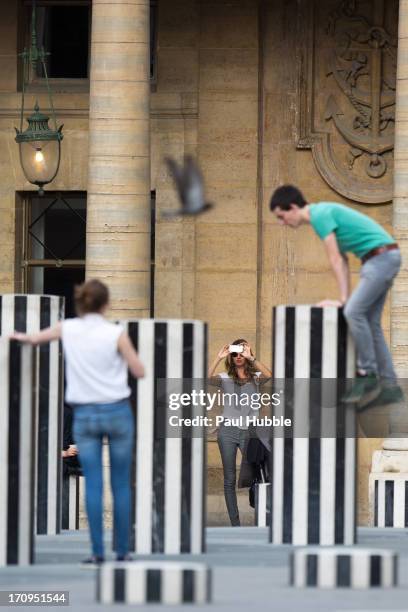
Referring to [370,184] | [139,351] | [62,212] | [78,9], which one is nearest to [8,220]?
[62,212]

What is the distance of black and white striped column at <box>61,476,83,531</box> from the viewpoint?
1789cm

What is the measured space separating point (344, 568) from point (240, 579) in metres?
0.68

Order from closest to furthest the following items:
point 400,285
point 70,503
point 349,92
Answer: point 70,503 < point 400,285 < point 349,92

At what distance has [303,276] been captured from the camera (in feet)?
82.9

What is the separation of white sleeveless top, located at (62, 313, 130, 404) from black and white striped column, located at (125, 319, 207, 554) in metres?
1.28

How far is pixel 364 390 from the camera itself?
12766 millimetres

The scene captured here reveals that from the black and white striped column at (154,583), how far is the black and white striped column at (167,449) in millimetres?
2354

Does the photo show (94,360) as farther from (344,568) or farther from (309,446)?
(309,446)

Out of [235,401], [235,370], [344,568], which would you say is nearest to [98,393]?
[344,568]

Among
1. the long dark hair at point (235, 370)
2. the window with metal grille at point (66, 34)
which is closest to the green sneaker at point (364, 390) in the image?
the long dark hair at point (235, 370)

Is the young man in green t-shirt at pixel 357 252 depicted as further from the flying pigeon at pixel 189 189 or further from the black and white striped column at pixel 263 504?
Result: the black and white striped column at pixel 263 504

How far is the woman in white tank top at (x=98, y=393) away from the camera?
11406 millimetres

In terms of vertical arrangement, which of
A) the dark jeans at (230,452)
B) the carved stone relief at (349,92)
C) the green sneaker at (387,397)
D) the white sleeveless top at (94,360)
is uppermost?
the carved stone relief at (349,92)

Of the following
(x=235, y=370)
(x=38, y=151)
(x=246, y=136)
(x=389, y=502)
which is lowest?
(x=389, y=502)
